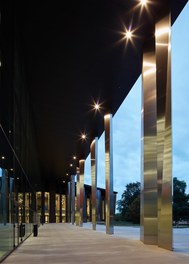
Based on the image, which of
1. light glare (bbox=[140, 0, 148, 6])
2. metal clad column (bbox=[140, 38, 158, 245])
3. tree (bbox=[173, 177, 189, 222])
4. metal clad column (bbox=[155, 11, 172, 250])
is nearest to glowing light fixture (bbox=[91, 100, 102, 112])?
metal clad column (bbox=[140, 38, 158, 245])

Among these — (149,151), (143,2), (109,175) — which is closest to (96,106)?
(109,175)

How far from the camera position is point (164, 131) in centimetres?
1647

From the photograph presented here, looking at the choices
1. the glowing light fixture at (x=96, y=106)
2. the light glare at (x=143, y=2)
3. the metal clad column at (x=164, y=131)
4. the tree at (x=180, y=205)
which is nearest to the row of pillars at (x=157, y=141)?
the metal clad column at (x=164, y=131)

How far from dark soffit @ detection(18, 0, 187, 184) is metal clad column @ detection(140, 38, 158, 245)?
27.6 inches

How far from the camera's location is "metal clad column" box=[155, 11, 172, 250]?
51.7 feet

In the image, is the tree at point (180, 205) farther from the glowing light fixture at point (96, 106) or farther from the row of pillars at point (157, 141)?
the row of pillars at point (157, 141)

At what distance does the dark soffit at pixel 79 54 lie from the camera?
49.9ft

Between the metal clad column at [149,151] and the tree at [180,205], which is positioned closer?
the metal clad column at [149,151]

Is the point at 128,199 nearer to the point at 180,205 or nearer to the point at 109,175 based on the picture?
the point at 180,205

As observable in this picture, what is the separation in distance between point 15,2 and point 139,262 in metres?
8.47

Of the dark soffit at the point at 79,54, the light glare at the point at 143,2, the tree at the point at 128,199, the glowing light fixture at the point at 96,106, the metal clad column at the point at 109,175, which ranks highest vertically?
the light glare at the point at 143,2

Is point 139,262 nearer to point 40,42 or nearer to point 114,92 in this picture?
point 40,42

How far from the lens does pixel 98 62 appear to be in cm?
2058

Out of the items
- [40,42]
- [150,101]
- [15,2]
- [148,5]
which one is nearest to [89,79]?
[150,101]
